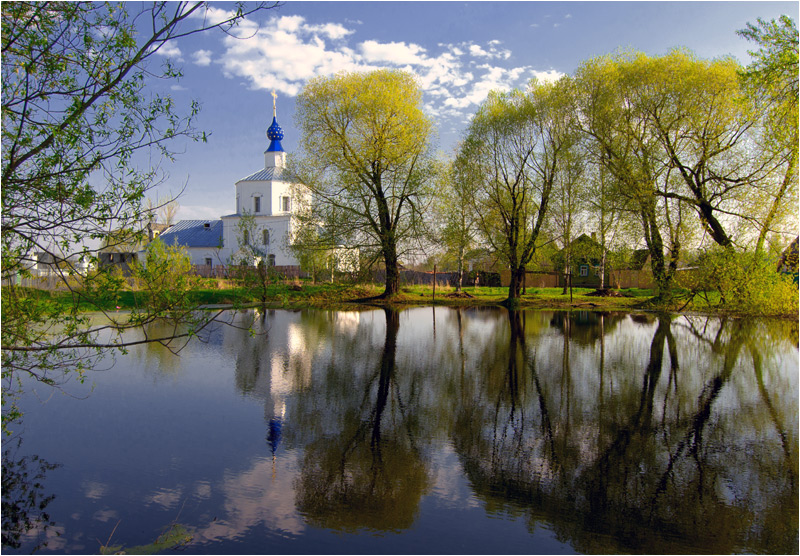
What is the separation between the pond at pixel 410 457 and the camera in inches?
194

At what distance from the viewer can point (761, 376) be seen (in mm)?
11961

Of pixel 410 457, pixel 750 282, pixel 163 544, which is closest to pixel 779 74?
pixel 750 282

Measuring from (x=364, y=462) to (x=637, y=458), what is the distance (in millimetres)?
3649

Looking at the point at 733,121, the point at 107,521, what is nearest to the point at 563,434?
the point at 107,521

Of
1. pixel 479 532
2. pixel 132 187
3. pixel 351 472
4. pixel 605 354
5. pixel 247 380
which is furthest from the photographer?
pixel 605 354

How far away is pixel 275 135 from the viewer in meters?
60.2

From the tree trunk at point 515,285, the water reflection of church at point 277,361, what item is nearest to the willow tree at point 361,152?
the tree trunk at point 515,285

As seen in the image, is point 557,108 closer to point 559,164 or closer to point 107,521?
point 559,164

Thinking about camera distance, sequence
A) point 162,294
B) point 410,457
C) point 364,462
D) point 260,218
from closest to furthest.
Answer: point 162,294, point 364,462, point 410,457, point 260,218

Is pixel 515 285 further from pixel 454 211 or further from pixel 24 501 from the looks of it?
pixel 24 501

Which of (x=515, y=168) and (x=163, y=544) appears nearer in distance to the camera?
(x=163, y=544)

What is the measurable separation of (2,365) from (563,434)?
7197 millimetres

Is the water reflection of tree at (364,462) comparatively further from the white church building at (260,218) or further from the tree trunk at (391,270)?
the white church building at (260,218)

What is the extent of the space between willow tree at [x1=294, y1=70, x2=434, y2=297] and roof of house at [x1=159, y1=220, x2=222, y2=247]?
3075 cm
